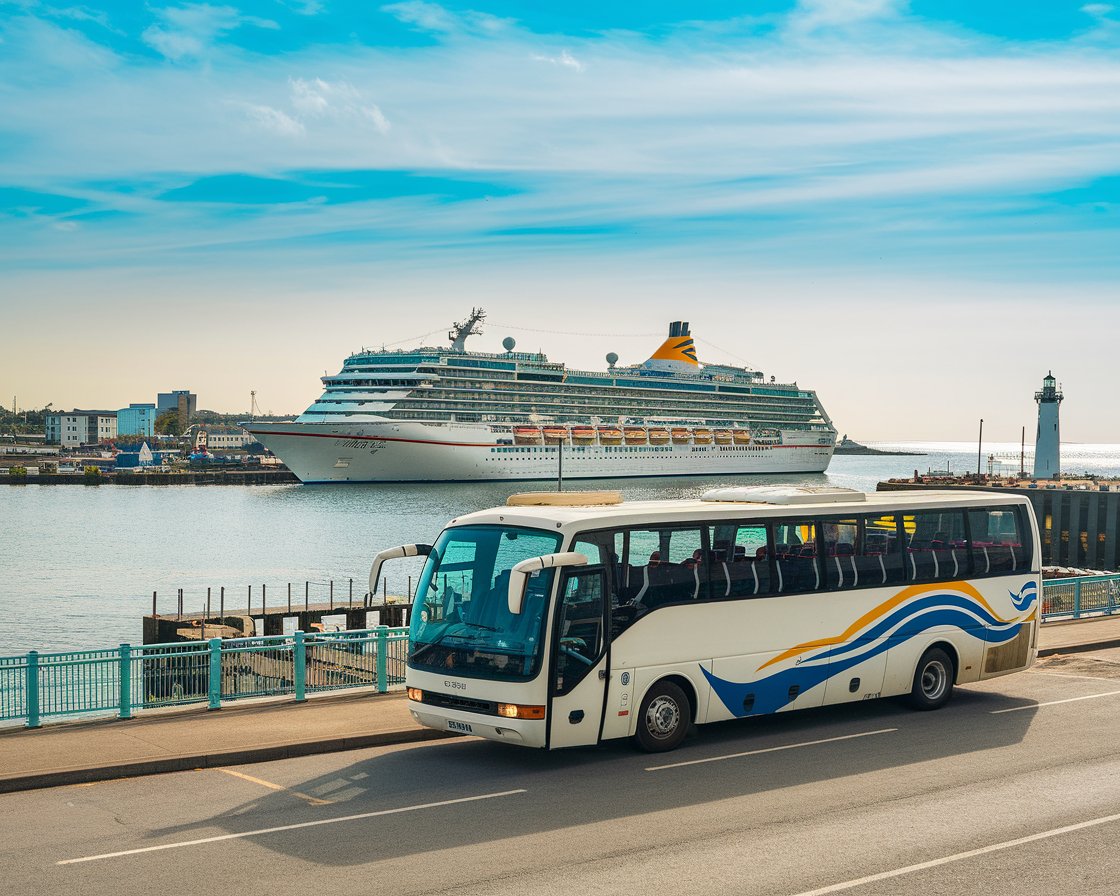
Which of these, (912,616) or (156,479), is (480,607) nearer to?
(912,616)

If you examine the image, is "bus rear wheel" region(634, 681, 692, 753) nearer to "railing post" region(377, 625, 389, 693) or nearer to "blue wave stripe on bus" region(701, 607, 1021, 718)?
"blue wave stripe on bus" region(701, 607, 1021, 718)

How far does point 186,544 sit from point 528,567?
65587 millimetres

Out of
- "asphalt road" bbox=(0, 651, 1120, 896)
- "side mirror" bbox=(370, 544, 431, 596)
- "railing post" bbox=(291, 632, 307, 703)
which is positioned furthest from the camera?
"railing post" bbox=(291, 632, 307, 703)

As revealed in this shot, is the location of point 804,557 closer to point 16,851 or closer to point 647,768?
point 647,768

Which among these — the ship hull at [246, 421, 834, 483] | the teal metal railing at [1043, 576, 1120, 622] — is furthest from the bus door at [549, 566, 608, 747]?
the ship hull at [246, 421, 834, 483]

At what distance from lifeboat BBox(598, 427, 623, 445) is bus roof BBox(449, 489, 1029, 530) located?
372 feet

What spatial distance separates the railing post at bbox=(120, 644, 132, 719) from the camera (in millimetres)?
13703

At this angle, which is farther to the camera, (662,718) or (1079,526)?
(1079,526)

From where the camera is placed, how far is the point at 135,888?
824 centimetres

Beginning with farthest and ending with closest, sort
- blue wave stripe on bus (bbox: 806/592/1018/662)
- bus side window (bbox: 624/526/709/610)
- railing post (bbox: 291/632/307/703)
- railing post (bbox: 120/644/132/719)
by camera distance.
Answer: railing post (bbox: 291/632/307/703)
blue wave stripe on bus (bbox: 806/592/1018/662)
railing post (bbox: 120/644/132/719)
bus side window (bbox: 624/526/709/610)

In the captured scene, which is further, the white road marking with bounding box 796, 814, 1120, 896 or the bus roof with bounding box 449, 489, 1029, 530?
the bus roof with bounding box 449, 489, 1029, 530

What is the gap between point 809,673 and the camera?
14.0m

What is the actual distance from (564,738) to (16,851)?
500 centimetres

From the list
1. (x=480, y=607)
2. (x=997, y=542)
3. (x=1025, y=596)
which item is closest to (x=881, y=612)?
(x=997, y=542)
